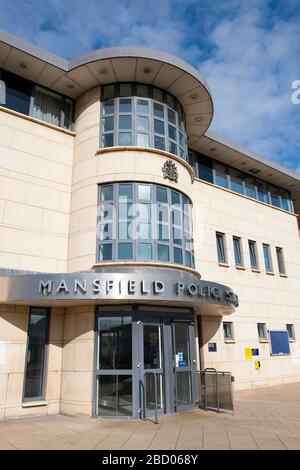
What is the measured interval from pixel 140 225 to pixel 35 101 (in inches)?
222

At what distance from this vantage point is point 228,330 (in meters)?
15.1

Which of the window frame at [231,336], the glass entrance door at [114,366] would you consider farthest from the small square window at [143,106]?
the window frame at [231,336]

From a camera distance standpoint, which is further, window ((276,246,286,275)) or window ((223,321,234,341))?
window ((276,246,286,275))

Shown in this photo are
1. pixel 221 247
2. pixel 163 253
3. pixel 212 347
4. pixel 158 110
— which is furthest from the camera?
pixel 221 247

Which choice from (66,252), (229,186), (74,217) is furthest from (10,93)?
(229,186)

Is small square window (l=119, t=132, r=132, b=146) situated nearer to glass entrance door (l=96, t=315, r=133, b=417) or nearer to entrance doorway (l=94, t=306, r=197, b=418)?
entrance doorway (l=94, t=306, r=197, b=418)

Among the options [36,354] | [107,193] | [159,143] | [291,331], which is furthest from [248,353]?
[159,143]

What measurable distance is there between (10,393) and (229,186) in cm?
1262

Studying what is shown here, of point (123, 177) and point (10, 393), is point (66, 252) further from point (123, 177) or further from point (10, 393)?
point (10, 393)

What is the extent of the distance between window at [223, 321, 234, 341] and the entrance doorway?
4.69 metres

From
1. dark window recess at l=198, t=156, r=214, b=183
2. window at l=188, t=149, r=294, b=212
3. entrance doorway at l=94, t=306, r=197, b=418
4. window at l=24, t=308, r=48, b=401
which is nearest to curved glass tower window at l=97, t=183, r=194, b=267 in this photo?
entrance doorway at l=94, t=306, r=197, b=418

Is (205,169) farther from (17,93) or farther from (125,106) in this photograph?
(17,93)

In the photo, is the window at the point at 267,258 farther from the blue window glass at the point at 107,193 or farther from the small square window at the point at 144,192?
the blue window glass at the point at 107,193

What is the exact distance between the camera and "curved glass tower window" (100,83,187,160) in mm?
11898
